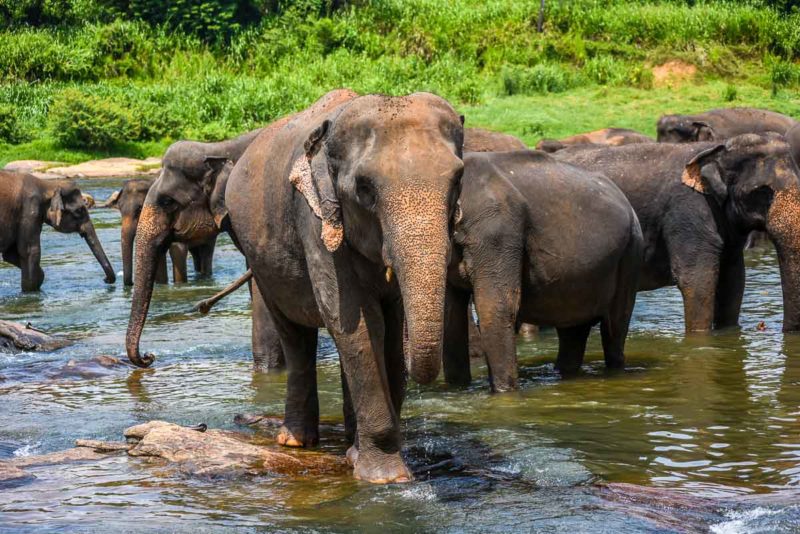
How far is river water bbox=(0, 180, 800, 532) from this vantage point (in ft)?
17.4

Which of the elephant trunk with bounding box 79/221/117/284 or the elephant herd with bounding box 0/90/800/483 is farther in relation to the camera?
the elephant trunk with bounding box 79/221/117/284

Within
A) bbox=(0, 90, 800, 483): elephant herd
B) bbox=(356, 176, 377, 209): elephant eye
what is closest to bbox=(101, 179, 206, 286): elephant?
bbox=(0, 90, 800, 483): elephant herd

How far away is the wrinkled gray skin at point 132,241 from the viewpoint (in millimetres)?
14961

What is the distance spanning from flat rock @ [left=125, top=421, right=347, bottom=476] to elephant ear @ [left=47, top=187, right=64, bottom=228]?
36.8ft

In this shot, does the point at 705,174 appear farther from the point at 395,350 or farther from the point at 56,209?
the point at 56,209

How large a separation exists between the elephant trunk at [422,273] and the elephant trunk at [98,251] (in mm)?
11776

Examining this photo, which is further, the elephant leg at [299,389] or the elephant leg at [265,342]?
the elephant leg at [265,342]

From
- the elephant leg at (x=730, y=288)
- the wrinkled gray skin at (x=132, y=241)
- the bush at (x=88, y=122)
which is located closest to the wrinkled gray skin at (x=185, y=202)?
the elephant leg at (x=730, y=288)

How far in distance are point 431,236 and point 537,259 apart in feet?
11.5

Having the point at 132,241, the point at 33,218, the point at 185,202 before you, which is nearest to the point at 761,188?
the point at 185,202

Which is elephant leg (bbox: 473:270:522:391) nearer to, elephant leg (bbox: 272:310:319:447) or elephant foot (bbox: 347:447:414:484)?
elephant leg (bbox: 272:310:319:447)

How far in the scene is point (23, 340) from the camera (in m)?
10.6

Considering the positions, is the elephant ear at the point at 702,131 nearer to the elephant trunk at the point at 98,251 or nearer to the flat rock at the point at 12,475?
the elephant trunk at the point at 98,251

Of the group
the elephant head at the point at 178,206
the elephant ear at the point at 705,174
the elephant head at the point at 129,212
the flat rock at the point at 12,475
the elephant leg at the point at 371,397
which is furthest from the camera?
the elephant head at the point at 129,212
